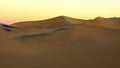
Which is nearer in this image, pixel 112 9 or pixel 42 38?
pixel 42 38

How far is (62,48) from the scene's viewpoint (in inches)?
32.9

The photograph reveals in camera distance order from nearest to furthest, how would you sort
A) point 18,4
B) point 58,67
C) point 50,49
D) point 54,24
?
point 58,67 < point 50,49 < point 54,24 < point 18,4

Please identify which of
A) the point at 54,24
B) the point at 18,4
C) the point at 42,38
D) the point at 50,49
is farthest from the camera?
the point at 18,4

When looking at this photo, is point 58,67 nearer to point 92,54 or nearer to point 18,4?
point 92,54

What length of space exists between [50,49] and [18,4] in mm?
893

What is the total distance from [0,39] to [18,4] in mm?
767

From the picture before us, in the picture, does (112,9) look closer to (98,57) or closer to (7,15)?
(7,15)

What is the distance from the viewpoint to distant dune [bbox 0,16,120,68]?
751mm

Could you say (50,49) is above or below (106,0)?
below

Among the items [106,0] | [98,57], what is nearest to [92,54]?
[98,57]

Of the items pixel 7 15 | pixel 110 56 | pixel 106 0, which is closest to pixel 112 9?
pixel 106 0

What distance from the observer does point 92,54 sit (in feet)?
2.63

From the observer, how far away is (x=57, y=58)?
77cm

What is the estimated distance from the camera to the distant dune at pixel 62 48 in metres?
0.75
